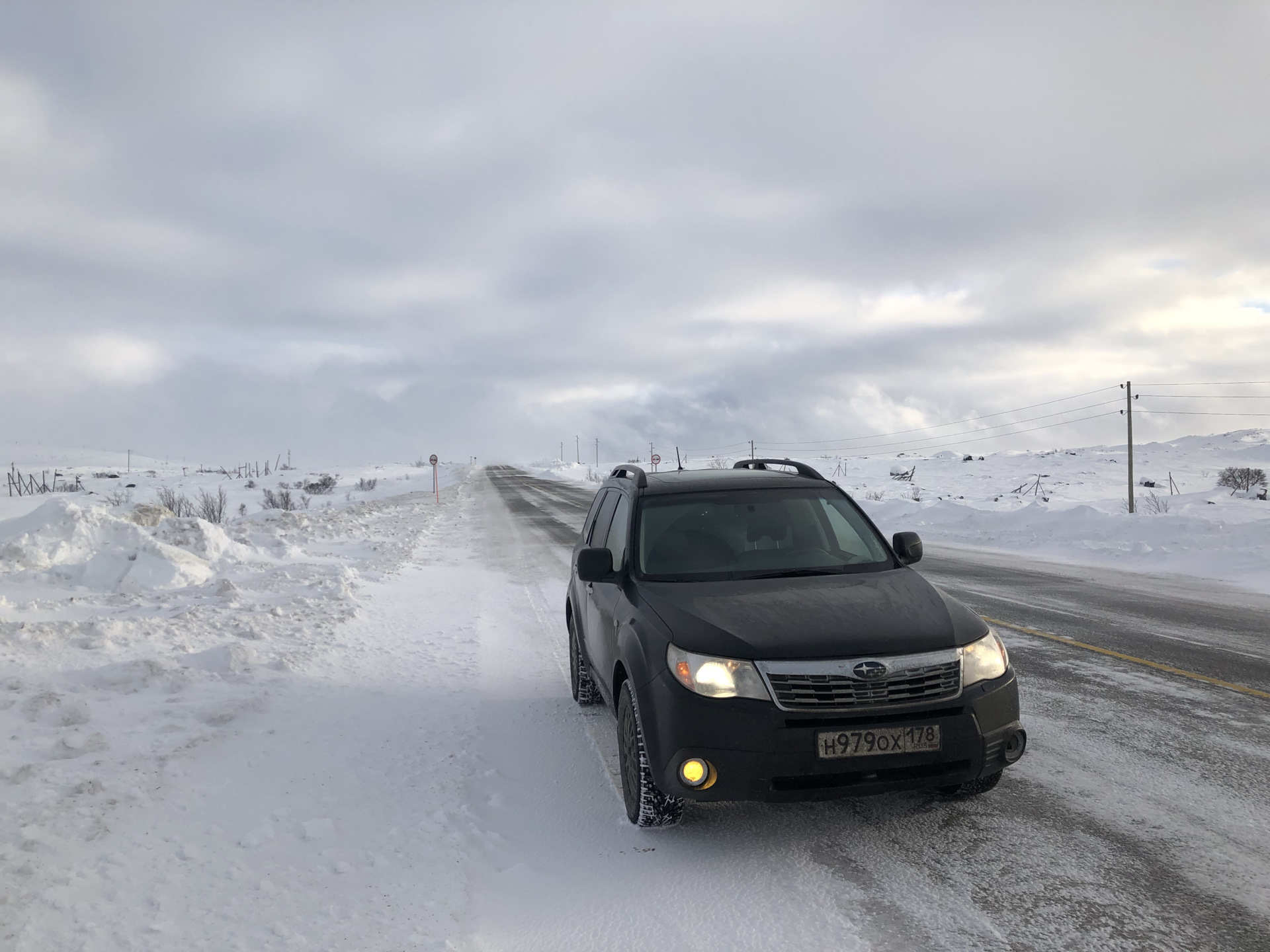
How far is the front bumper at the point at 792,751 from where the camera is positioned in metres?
3.17

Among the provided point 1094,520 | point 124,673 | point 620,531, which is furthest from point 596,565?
point 1094,520

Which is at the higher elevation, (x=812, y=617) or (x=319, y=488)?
(x=319, y=488)

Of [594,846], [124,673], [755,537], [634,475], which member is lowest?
[594,846]

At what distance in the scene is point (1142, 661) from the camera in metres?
6.52

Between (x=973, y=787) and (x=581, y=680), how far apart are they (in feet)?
9.29

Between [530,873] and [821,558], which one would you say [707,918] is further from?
[821,558]

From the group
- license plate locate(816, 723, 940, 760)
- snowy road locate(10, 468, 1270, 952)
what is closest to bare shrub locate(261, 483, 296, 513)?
snowy road locate(10, 468, 1270, 952)

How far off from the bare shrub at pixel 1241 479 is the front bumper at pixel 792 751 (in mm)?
34280

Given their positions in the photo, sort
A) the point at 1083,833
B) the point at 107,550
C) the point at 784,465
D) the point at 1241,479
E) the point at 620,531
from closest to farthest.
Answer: the point at 1083,833
the point at 620,531
the point at 784,465
the point at 107,550
the point at 1241,479

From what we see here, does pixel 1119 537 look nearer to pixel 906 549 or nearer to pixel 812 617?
pixel 906 549

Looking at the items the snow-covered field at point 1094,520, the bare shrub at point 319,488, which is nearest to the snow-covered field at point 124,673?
the snow-covered field at point 1094,520

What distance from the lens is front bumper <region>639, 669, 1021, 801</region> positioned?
3172 mm

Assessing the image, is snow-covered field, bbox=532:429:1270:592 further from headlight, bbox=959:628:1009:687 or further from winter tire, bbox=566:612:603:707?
winter tire, bbox=566:612:603:707

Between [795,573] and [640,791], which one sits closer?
[640,791]
